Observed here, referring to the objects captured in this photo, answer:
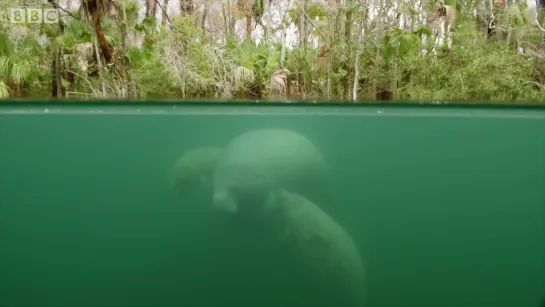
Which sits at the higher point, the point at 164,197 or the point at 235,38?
the point at 235,38

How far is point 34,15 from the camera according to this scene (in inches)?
351

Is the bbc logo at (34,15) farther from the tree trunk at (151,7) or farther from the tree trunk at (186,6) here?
the tree trunk at (186,6)

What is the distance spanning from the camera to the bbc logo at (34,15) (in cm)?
855

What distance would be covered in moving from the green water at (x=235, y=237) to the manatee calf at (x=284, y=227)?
2.5 inches

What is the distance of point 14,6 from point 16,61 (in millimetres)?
885

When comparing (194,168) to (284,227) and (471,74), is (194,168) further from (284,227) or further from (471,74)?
(471,74)

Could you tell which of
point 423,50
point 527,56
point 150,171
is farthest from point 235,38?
point 150,171

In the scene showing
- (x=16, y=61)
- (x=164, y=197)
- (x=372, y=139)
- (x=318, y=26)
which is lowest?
(x=164, y=197)

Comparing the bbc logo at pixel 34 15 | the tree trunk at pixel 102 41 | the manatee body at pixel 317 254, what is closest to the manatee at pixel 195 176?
the manatee body at pixel 317 254

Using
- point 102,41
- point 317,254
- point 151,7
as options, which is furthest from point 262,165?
point 151,7

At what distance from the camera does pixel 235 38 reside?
9.86 metres

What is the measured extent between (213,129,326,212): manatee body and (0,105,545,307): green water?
0.08 metres

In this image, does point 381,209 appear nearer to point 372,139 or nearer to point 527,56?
point 372,139

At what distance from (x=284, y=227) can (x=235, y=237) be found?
29 cm
